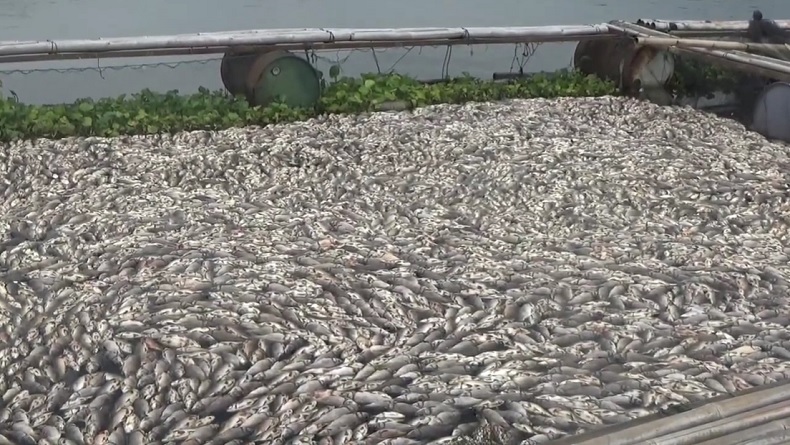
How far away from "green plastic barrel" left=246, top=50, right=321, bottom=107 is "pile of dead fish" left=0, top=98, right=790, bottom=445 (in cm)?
77

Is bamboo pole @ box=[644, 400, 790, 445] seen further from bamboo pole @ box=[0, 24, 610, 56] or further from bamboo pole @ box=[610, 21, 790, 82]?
bamboo pole @ box=[0, 24, 610, 56]

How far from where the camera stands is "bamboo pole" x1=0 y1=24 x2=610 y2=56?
5.85 m

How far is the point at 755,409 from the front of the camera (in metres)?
2.35

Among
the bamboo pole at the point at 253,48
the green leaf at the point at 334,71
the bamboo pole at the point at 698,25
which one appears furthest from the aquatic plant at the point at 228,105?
the bamboo pole at the point at 698,25

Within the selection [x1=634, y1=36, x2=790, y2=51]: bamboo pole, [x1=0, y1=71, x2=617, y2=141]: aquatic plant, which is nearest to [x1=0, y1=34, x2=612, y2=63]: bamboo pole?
[x1=0, y1=71, x2=617, y2=141]: aquatic plant

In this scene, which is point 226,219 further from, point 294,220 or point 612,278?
point 612,278

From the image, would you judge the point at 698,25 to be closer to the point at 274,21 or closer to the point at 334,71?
the point at 334,71

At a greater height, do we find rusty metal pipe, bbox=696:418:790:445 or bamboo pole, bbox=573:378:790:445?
bamboo pole, bbox=573:378:790:445

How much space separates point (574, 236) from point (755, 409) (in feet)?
6.22

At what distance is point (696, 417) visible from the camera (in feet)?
7.51

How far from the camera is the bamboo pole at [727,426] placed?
7.25 feet

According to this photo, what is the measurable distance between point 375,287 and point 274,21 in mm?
5561

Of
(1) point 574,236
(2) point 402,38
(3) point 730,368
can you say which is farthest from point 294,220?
A: (2) point 402,38

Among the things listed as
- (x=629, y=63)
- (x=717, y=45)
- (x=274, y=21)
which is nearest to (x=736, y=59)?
(x=717, y=45)
